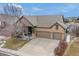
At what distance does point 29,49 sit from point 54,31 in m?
0.28

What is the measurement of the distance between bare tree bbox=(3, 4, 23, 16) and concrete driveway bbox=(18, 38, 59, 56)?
30cm

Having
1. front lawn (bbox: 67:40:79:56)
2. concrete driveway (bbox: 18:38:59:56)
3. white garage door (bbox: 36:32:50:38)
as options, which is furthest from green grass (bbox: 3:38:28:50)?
front lawn (bbox: 67:40:79:56)

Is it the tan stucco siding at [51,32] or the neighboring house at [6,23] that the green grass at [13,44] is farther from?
the tan stucco siding at [51,32]

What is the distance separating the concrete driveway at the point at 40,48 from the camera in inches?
79.6

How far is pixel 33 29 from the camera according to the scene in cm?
204

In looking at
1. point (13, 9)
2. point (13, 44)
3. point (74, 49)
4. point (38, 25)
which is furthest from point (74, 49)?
point (13, 9)

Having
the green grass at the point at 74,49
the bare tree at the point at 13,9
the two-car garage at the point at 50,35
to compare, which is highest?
the bare tree at the point at 13,9

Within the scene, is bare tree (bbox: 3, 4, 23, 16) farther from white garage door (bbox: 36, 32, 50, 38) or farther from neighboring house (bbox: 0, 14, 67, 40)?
white garage door (bbox: 36, 32, 50, 38)

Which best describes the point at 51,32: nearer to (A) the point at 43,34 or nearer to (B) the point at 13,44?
(A) the point at 43,34

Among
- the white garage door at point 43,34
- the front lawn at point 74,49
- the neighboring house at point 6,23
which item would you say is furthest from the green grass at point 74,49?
the neighboring house at point 6,23

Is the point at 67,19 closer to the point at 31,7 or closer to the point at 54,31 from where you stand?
the point at 54,31

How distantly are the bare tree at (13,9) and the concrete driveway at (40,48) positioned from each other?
0.98 ft

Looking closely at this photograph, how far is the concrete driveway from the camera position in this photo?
2021mm

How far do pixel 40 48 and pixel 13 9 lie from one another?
429 mm
